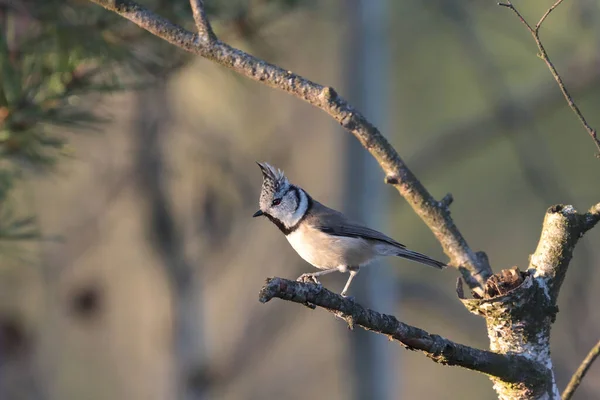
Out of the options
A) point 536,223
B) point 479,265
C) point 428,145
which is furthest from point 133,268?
point 479,265

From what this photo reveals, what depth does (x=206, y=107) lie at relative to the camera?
191 inches

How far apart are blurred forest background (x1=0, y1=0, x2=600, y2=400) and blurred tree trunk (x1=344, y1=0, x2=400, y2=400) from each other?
0.04 feet

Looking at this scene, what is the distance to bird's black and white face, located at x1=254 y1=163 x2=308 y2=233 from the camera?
2.38 meters

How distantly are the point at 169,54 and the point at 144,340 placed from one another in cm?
393

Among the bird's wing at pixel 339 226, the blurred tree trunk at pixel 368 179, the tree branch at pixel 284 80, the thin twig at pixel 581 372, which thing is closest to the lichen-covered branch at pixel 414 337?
the thin twig at pixel 581 372

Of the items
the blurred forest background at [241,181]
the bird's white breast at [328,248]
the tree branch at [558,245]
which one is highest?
the blurred forest background at [241,181]

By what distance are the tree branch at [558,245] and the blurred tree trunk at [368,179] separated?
2.85 metres

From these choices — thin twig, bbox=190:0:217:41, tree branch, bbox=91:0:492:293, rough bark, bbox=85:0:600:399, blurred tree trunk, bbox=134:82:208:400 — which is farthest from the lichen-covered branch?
blurred tree trunk, bbox=134:82:208:400

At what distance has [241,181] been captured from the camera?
418 centimetres

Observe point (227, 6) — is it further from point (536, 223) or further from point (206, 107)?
point (536, 223)

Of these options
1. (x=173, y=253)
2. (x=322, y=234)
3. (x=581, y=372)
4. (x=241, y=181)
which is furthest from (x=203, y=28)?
(x=241, y=181)

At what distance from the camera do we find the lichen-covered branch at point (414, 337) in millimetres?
1062

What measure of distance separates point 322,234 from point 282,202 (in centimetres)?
19

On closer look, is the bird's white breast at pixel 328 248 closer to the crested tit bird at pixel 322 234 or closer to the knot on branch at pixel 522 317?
the crested tit bird at pixel 322 234
